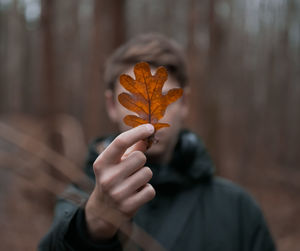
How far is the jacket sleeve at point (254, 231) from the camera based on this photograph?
1.42 metres

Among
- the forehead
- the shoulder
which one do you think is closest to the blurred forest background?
the forehead

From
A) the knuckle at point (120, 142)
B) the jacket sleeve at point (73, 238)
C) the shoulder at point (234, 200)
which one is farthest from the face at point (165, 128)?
the knuckle at point (120, 142)

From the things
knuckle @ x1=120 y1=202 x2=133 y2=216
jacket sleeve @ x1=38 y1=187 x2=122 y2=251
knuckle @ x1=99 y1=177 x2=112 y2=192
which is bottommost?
jacket sleeve @ x1=38 y1=187 x2=122 y2=251

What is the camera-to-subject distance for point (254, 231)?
4.74 ft

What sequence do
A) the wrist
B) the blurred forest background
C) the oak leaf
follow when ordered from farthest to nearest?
the blurred forest background
the wrist
the oak leaf

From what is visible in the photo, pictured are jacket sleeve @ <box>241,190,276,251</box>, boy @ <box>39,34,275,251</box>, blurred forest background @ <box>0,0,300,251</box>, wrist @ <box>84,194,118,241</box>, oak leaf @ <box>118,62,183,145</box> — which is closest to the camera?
oak leaf @ <box>118,62,183,145</box>

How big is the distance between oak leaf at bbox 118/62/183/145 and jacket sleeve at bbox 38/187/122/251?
424 mm

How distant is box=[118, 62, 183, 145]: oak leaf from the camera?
2.07 ft

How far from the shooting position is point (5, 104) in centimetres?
848

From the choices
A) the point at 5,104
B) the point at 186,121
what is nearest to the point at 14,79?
the point at 5,104

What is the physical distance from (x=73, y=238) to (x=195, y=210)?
0.73 metres

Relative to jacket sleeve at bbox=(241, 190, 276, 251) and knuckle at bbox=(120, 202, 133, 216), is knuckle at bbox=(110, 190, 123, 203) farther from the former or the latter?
jacket sleeve at bbox=(241, 190, 276, 251)

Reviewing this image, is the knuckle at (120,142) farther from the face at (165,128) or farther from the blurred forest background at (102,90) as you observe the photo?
the face at (165,128)

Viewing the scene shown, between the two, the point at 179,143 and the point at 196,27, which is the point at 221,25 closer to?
the point at 196,27
